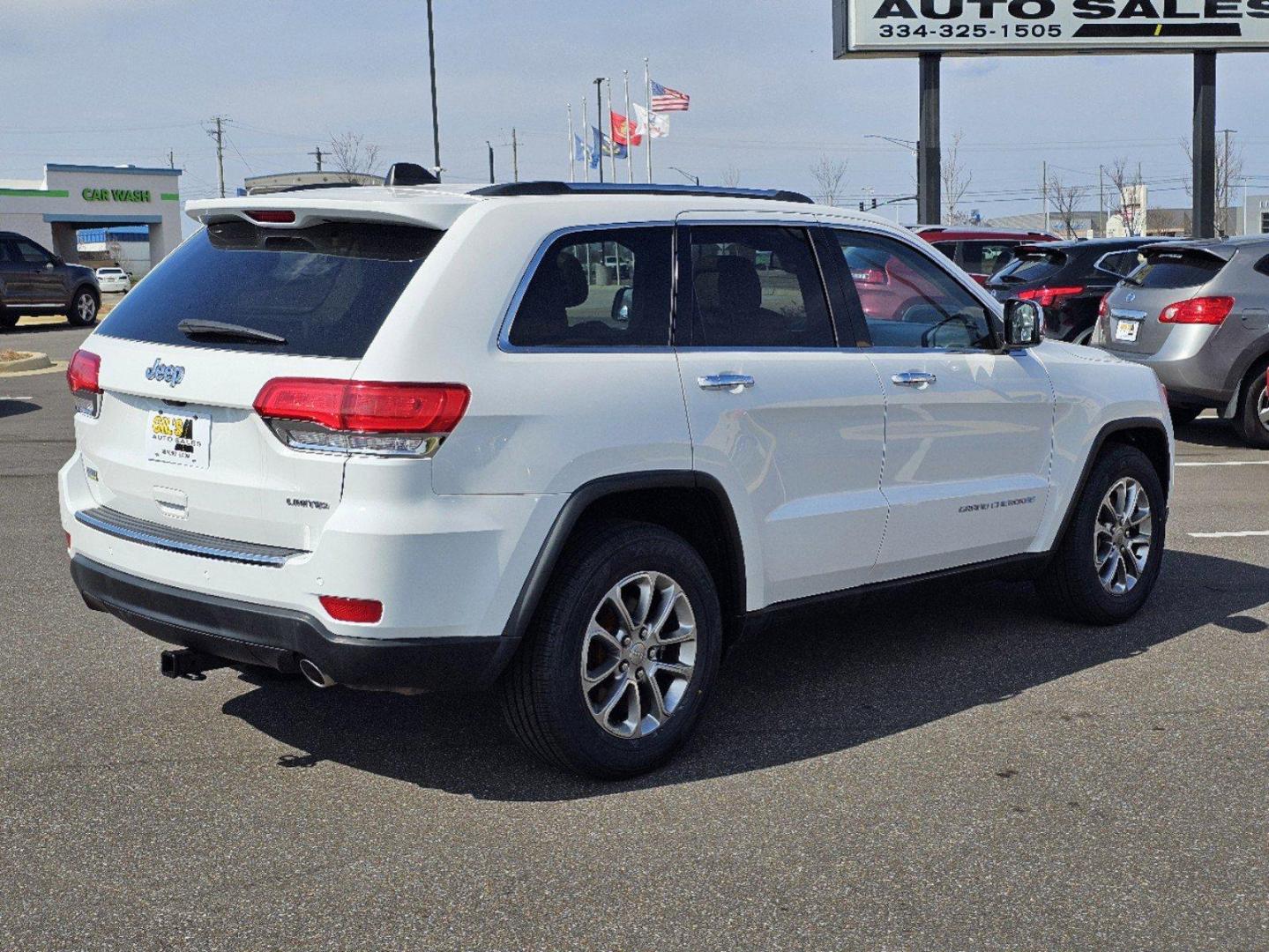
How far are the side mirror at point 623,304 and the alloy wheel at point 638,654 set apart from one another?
0.80 m

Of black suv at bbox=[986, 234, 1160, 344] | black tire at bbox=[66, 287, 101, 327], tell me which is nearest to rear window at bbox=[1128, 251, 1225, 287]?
black suv at bbox=[986, 234, 1160, 344]

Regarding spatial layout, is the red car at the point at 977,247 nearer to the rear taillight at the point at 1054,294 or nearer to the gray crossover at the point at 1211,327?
the rear taillight at the point at 1054,294

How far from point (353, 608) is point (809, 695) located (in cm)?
207

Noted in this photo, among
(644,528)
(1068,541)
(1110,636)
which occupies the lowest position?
(1110,636)

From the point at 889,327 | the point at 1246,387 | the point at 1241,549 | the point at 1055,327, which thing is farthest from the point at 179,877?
the point at 1055,327

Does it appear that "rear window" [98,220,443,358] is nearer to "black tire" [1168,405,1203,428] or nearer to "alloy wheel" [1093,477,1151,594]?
"alloy wheel" [1093,477,1151,594]

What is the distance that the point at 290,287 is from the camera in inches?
174

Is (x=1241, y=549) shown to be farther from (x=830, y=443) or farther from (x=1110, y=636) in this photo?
(x=830, y=443)

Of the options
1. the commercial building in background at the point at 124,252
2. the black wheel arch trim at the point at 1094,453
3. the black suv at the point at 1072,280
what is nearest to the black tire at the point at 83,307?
the black suv at the point at 1072,280

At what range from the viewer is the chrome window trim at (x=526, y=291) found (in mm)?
4309

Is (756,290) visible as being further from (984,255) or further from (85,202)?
(85,202)

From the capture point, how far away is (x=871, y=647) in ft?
20.4

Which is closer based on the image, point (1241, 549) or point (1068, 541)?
point (1068, 541)

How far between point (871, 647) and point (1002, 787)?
5.54 feet
